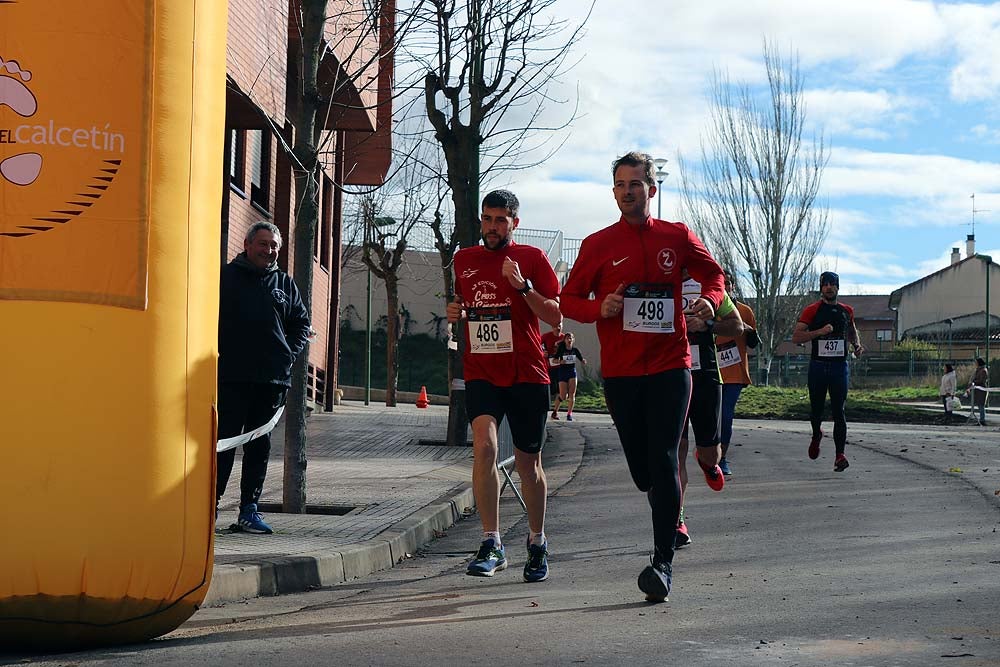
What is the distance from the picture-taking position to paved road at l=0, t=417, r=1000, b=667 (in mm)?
A: 4871

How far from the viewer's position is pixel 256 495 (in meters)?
8.36

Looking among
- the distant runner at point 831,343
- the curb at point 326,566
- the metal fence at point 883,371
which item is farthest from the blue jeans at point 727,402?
the metal fence at point 883,371

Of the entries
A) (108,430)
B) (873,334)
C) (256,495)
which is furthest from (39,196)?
(873,334)

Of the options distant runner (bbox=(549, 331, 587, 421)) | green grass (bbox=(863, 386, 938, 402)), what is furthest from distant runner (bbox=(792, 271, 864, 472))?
green grass (bbox=(863, 386, 938, 402))

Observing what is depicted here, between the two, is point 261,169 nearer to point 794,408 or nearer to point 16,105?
point 794,408

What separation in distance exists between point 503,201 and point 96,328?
2.74 metres

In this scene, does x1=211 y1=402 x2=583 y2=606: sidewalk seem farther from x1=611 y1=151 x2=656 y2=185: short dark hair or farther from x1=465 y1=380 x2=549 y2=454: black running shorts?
x1=611 y1=151 x2=656 y2=185: short dark hair

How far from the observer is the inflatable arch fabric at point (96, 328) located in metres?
4.96

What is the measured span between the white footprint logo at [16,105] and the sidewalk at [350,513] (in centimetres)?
223

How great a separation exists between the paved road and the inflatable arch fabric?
0.29 m

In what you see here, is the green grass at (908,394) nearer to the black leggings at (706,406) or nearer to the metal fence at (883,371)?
the metal fence at (883,371)

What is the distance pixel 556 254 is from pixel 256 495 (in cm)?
4313

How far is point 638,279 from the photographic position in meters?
6.64

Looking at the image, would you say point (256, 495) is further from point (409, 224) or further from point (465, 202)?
point (409, 224)
